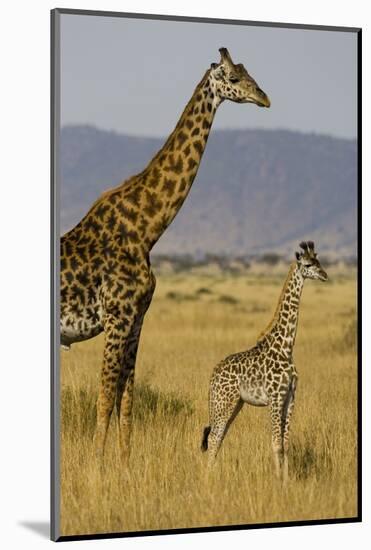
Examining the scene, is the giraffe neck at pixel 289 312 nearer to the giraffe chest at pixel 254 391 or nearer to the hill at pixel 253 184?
the giraffe chest at pixel 254 391

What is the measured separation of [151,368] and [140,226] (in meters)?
2.00

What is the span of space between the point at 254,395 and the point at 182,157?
162 centimetres

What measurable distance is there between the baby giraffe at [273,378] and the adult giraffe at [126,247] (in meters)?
0.62

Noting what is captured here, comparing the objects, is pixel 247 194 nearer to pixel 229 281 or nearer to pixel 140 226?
pixel 140 226

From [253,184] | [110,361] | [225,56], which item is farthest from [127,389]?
[253,184]

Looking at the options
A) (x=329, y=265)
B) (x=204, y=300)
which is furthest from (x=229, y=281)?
(x=329, y=265)

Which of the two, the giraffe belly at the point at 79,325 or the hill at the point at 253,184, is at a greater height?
the hill at the point at 253,184

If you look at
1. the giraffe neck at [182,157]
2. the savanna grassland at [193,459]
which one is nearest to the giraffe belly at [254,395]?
the savanna grassland at [193,459]

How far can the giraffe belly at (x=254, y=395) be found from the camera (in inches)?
395

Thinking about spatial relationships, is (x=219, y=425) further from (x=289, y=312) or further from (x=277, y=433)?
(x=289, y=312)

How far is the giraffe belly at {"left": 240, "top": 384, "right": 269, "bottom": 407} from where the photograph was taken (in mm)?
10023

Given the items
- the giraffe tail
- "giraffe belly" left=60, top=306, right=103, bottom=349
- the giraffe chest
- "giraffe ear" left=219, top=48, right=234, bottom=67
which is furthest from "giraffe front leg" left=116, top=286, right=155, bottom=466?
"giraffe ear" left=219, top=48, right=234, bottom=67

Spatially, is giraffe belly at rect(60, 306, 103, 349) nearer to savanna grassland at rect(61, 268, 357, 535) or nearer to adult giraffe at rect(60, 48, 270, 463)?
adult giraffe at rect(60, 48, 270, 463)

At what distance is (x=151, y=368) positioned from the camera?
456 inches
